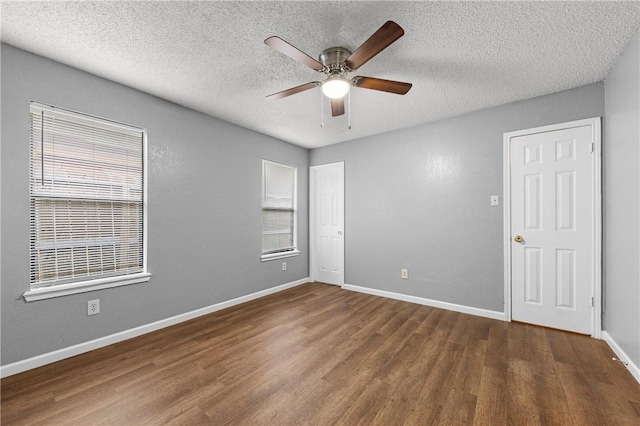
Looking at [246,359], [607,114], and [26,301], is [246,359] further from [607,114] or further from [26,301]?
[607,114]

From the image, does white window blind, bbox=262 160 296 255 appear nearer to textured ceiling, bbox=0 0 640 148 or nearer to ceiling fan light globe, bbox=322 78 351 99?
textured ceiling, bbox=0 0 640 148

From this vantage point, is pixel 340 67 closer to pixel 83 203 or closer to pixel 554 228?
pixel 83 203

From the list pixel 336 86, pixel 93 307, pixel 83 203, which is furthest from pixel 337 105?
pixel 93 307

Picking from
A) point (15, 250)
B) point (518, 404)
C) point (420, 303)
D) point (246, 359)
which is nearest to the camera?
point (518, 404)

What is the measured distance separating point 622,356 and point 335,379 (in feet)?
7.90

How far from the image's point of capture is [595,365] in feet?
6.89

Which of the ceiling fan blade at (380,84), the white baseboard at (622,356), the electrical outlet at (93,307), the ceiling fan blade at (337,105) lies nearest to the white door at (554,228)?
the white baseboard at (622,356)

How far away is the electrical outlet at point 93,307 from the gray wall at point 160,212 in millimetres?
31

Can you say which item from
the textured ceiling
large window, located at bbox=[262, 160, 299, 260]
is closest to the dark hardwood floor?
large window, located at bbox=[262, 160, 299, 260]

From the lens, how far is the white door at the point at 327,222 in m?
4.57

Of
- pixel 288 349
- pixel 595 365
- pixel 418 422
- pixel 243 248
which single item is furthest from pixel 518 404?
pixel 243 248

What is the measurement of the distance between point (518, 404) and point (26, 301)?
367 cm

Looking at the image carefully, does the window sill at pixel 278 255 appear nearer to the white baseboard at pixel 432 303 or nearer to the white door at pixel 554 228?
the white baseboard at pixel 432 303

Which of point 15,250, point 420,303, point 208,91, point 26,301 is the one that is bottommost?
point 420,303
